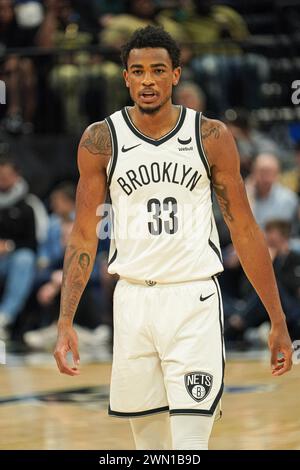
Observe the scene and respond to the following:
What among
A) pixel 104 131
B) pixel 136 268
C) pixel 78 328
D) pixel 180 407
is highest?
pixel 104 131

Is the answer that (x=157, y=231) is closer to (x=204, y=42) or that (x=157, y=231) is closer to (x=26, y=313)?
(x=26, y=313)

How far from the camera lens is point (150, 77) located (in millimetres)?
4855

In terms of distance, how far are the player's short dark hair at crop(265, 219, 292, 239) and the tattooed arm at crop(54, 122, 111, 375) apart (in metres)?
7.11

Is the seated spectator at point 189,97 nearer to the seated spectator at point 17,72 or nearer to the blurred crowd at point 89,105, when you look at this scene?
the blurred crowd at point 89,105

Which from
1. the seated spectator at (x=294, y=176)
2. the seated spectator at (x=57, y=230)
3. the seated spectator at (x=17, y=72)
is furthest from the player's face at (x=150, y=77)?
the seated spectator at (x=17, y=72)

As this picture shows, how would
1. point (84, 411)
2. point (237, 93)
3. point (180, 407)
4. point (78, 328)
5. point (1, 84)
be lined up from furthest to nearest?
point (237, 93), point (1, 84), point (78, 328), point (84, 411), point (180, 407)

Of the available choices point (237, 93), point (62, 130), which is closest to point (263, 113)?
point (237, 93)

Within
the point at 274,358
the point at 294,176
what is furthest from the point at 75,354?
the point at 294,176

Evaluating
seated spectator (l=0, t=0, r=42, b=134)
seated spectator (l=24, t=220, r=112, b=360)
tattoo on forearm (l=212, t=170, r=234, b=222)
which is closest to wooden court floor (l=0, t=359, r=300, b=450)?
seated spectator (l=24, t=220, r=112, b=360)

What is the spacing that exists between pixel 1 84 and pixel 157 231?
29.2 ft

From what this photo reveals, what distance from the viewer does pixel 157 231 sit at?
4883 millimetres

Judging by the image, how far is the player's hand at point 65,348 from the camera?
480cm

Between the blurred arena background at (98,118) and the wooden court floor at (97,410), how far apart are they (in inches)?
4.1

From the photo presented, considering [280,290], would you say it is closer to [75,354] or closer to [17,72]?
[17,72]
